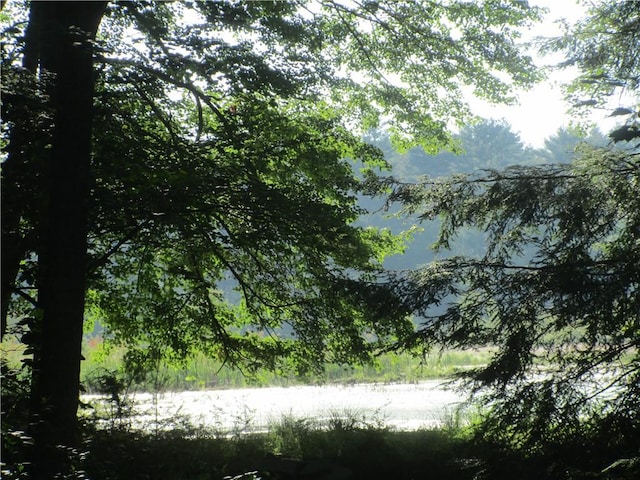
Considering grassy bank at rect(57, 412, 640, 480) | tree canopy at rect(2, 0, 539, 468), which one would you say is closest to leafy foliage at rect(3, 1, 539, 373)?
tree canopy at rect(2, 0, 539, 468)

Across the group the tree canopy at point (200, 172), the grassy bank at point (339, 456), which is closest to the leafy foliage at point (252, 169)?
the tree canopy at point (200, 172)

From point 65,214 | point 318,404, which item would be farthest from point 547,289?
point 318,404

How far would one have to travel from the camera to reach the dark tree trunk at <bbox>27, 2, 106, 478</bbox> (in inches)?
271

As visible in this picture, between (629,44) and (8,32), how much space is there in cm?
627

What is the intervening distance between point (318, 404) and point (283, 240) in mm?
7210

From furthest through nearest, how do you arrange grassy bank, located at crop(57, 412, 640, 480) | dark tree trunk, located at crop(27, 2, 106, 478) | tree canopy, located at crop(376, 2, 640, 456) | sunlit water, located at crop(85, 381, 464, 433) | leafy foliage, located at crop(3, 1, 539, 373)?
sunlit water, located at crop(85, 381, 464, 433) < leafy foliage, located at crop(3, 1, 539, 373) < dark tree trunk, located at crop(27, 2, 106, 478) < tree canopy, located at crop(376, 2, 640, 456) < grassy bank, located at crop(57, 412, 640, 480)

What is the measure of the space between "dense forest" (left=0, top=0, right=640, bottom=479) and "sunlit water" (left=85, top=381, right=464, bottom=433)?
2006 millimetres

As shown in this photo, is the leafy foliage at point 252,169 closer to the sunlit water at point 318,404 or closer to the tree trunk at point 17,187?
the tree trunk at point 17,187

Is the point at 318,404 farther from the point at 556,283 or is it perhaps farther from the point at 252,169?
the point at 556,283

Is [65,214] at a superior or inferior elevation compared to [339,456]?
superior

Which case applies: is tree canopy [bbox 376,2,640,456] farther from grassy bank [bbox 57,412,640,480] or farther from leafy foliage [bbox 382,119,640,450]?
grassy bank [bbox 57,412,640,480]

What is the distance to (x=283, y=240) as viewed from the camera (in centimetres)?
859

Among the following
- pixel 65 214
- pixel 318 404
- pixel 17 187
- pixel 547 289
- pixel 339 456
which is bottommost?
pixel 339 456

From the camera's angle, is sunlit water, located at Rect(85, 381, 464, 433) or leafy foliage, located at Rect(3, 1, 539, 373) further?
sunlit water, located at Rect(85, 381, 464, 433)
